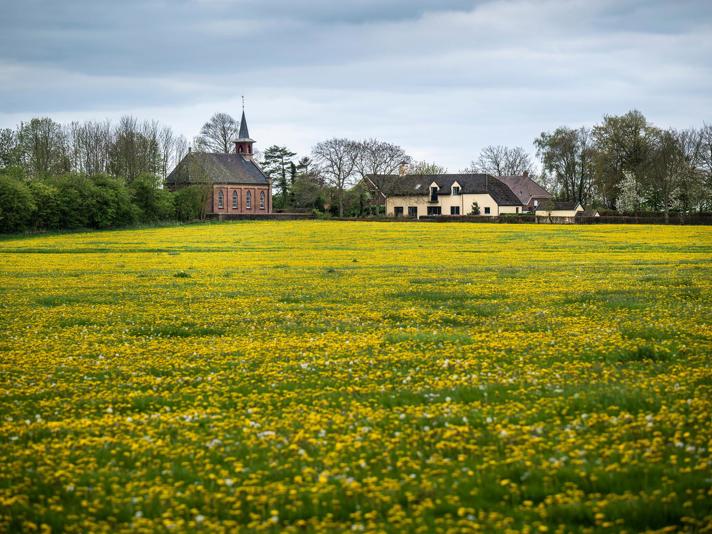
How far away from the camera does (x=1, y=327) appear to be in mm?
16438

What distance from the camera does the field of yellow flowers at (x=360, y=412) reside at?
6.31m

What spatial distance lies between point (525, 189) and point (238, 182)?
61478 millimetres

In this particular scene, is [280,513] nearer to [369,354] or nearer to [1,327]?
[369,354]

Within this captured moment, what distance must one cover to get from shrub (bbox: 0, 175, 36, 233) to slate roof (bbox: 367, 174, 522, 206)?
3117 inches

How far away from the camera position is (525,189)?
149 metres

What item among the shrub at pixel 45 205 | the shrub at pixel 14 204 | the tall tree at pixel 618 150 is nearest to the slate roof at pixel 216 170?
the shrub at pixel 45 205

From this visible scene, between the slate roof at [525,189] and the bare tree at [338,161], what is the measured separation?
3739cm

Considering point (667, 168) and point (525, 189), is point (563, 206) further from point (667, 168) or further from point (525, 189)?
point (667, 168)

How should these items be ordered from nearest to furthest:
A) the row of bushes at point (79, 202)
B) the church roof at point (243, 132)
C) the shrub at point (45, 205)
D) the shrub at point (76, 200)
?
1. the row of bushes at point (79, 202)
2. the shrub at point (45, 205)
3. the shrub at point (76, 200)
4. the church roof at point (243, 132)

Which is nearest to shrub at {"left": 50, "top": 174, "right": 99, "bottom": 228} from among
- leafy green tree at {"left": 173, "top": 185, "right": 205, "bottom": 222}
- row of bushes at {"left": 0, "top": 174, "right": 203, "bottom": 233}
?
row of bushes at {"left": 0, "top": 174, "right": 203, "bottom": 233}

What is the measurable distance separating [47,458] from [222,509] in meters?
2.62

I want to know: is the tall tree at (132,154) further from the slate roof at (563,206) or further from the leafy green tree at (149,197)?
the slate roof at (563,206)

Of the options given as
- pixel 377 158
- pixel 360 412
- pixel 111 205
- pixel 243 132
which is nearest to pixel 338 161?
pixel 377 158

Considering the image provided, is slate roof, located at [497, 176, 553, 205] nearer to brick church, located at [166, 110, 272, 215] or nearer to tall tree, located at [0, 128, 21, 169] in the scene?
brick church, located at [166, 110, 272, 215]
